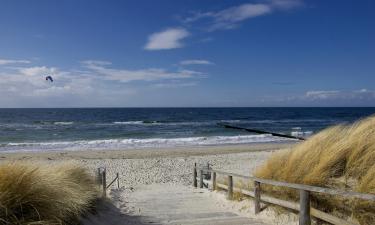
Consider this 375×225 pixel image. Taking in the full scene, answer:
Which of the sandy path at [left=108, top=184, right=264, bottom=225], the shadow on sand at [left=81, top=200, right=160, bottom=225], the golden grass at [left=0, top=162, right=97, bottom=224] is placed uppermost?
the golden grass at [left=0, top=162, right=97, bottom=224]

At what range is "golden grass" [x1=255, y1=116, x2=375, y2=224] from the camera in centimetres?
538

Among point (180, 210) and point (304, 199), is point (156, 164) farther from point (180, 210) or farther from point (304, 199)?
point (304, 199)

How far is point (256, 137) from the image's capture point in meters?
37.2

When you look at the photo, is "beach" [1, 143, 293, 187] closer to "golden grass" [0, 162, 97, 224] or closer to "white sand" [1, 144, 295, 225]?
"white sand" [1, 144, 295, 225]

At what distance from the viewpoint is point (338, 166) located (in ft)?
19.6

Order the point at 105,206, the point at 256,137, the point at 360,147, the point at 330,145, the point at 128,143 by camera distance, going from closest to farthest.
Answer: the point at 360,147
the point at 330,145
the point at 105,206
the point at 128,143
the point at 256,137

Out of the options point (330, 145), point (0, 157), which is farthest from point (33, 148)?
point (330, 145)

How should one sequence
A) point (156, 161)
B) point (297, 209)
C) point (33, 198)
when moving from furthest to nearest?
point (156, 161), point (297, 209), point (33, 198)

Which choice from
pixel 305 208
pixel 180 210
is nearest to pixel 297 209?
pixel 305 208

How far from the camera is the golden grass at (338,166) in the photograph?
17.6 feet

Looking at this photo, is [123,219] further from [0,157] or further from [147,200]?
[0,157]

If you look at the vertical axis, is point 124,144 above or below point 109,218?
below

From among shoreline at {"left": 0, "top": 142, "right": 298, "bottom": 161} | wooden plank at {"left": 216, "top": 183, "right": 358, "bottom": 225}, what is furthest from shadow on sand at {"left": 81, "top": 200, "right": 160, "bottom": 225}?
shoreline at {"left": 0, "top": 142, "right": 298, "bottom": 161}

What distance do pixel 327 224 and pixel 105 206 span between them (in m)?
4.00
